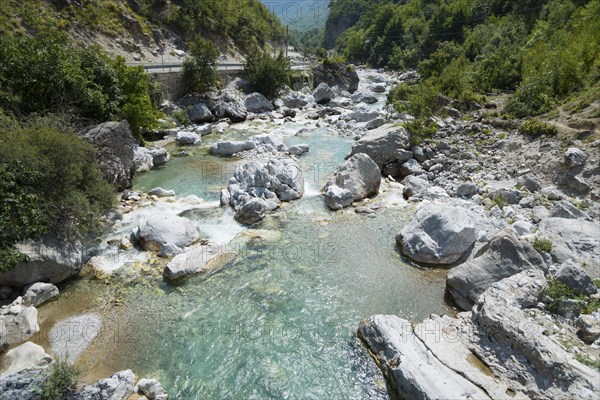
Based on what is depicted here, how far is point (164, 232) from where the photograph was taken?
49.0ft

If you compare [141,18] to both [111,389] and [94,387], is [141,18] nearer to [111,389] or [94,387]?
[94,387]

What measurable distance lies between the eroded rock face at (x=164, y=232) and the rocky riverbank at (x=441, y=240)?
6cm

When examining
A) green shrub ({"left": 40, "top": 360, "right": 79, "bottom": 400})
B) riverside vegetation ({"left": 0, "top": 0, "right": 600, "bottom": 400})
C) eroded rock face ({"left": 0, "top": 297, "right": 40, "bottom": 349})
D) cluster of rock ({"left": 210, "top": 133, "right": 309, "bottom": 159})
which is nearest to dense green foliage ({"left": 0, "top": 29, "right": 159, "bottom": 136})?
riverside vegetation ({"left": 0, "top": 0, "right": 600, "bottom": 400})

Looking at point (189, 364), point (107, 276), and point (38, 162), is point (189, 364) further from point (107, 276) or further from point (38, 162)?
point (38, 162)

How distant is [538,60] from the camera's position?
99.0 ft

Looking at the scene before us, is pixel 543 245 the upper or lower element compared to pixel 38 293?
upper

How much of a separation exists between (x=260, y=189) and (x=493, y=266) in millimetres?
11598

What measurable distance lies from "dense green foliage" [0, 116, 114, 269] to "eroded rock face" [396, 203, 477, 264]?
505 inches

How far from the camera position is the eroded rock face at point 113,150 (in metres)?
17.9

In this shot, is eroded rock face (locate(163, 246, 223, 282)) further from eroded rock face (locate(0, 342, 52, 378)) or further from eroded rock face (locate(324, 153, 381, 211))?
eroded rock face (locate(324, 153, 381, 211))

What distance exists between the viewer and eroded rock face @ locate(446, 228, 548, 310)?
11559 millimetres

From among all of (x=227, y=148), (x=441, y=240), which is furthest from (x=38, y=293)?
(x=227, y=148)

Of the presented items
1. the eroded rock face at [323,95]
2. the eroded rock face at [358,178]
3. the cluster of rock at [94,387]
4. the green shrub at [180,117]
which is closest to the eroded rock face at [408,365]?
the cluster of rock at [94,387]

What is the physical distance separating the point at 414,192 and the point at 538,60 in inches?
821
